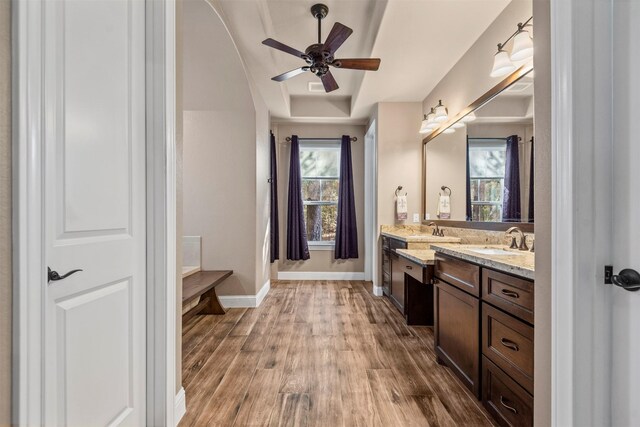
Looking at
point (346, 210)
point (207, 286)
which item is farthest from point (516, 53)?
point (346, 210)

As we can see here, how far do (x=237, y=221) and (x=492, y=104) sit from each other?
2.83 m

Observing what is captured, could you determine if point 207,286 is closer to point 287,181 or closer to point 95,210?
point 95,210

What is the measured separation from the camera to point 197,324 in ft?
9.74

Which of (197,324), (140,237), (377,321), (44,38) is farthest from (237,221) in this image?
(44,38)

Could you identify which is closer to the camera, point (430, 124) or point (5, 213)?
point (5, 213)

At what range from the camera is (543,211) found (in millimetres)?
1093

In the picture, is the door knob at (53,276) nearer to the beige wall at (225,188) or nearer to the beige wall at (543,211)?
the beige wall at (543,211)

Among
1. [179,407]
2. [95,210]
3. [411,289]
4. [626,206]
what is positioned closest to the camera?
[626,206]

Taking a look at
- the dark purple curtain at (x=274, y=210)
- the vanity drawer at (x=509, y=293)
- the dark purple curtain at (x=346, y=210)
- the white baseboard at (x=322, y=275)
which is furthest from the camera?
the white baseboard at (x=322, y=275)

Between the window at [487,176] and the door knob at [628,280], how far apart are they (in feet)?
5.39

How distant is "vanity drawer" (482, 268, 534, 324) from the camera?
127 cm

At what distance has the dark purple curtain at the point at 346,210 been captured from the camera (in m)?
4.89

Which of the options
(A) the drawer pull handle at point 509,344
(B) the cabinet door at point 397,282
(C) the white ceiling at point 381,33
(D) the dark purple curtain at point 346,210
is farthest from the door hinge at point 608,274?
(D) the dark purple curtain at point 346,210

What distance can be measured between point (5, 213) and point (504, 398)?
6.76ft
